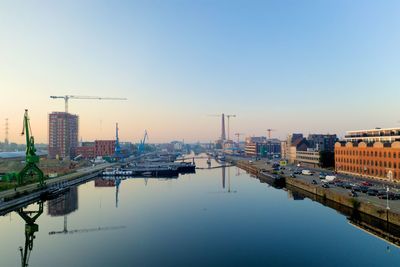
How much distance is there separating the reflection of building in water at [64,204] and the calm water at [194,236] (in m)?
0.17

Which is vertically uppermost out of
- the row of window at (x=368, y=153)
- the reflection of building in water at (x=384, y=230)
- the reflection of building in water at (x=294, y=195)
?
the row of window at (x=368, y=153)

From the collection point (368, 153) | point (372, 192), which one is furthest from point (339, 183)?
point (372, 192)

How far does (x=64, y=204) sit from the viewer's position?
60562 millimetres

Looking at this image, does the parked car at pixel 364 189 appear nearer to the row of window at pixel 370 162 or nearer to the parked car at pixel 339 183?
the parked car at pixel 339 183

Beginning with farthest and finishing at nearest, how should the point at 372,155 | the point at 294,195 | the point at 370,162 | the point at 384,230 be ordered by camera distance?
the point at 370,162
the point at 372,155
the point at 294,195
the point at 384,230

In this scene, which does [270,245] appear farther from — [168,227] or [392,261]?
[168,227]

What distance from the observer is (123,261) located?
3034 centimetres

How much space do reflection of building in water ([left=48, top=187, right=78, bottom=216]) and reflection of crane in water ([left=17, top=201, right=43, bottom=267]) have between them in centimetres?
187

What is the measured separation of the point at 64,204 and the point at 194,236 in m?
33.3

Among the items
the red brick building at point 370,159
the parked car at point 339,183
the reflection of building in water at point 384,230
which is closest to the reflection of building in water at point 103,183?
the parked car at point 339,183

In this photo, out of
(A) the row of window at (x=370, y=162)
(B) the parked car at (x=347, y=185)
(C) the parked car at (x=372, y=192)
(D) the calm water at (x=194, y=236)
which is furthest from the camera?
(A) the row of window at (x=370, y=162)

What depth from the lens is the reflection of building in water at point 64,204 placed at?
5356 cm

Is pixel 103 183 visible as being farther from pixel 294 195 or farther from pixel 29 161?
pixel 294 195

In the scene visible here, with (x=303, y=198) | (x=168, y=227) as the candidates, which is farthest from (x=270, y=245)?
(x=303, y=198)
